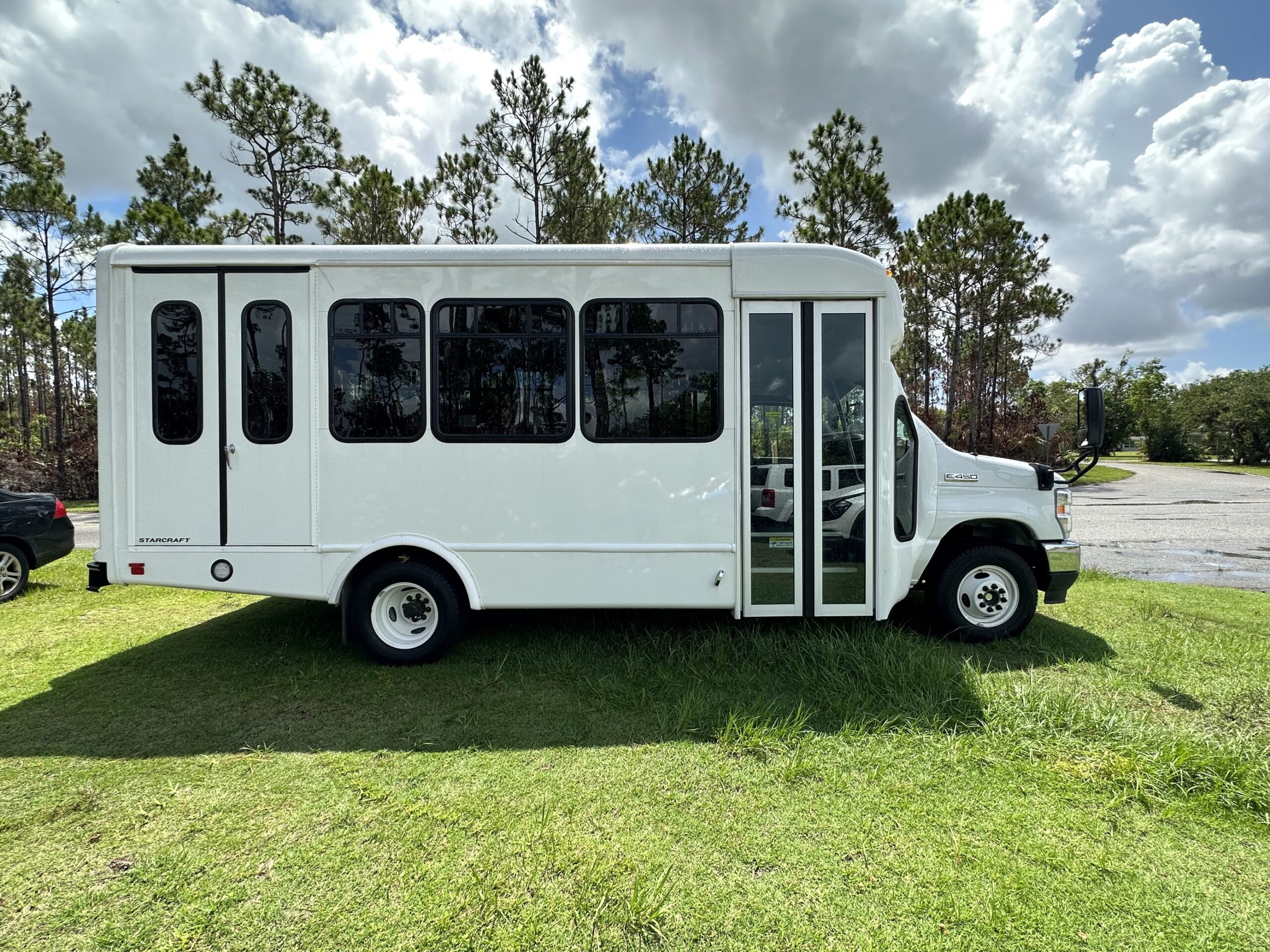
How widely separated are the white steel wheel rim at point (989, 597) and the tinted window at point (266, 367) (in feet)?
17.5

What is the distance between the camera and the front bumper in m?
4.62

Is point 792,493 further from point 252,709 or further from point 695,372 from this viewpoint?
point 252,709

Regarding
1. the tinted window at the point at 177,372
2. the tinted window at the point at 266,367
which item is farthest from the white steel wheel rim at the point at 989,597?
the tinted window at the point at 177,372

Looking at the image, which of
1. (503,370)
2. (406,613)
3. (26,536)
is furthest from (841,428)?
(26,536)

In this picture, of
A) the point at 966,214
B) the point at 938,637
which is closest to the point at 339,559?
the point at 938,637

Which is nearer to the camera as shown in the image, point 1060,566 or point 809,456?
point 809,456

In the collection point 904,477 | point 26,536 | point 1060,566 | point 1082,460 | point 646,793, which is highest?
point 1082,460

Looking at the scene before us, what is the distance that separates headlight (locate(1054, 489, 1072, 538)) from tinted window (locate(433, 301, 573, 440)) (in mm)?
3931

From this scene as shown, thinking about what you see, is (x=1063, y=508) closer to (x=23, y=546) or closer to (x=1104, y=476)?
(x=23, y=546)

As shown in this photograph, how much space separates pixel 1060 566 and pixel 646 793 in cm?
386

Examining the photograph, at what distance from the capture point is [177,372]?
4109 millimetres

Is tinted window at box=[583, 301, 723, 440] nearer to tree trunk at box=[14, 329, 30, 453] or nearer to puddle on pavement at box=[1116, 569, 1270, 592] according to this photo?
puddle on pavement at box=[1116, 569, 1270, 592]

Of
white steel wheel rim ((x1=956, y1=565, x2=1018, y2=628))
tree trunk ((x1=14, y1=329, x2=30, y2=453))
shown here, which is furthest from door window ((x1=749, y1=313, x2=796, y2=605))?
tree trunk ((x1=14, y1=329, x2=30, y2=453))

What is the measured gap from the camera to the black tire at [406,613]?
4.21 metres
